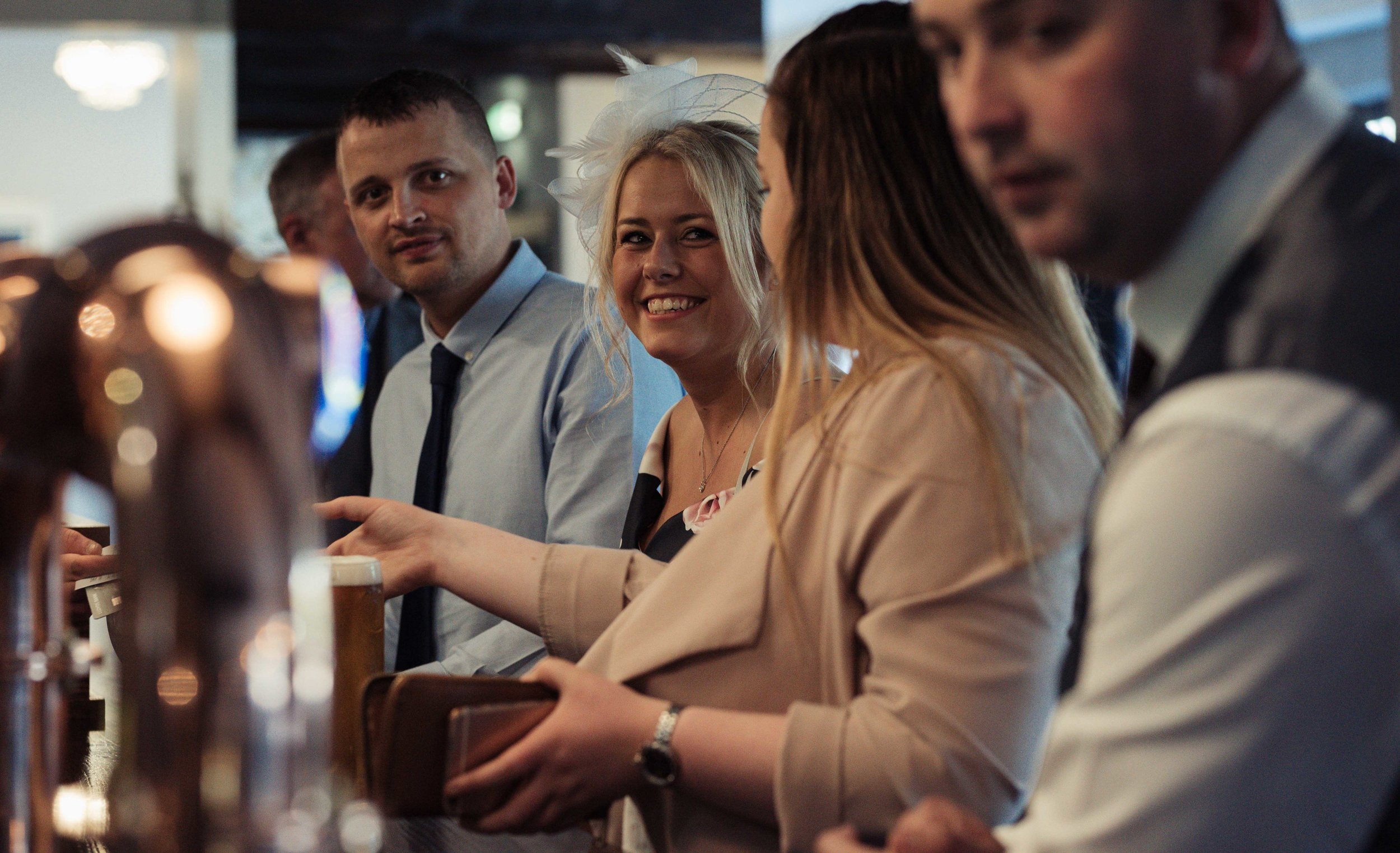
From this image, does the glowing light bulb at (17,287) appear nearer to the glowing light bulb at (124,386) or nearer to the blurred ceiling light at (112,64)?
the glowing light bulb at (124,386)

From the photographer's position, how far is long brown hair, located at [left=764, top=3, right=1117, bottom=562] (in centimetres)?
96

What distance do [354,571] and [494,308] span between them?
134cm

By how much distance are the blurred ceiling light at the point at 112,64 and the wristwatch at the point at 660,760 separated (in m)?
5.47

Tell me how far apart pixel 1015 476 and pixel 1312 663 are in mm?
418

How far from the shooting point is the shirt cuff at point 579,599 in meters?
1.18

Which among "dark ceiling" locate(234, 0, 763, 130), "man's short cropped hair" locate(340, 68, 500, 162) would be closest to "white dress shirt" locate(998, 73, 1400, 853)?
"man's short cropped hair" locate(340, 68, 500, 162)

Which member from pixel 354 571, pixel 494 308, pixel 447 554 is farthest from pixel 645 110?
pixel 354 571

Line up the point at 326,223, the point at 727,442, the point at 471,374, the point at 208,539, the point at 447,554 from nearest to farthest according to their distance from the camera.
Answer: the point at 208,539
the point at 447,554
the point at 727,442
the point at 471,374
the point at 326,223

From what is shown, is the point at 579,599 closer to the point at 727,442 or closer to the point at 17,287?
the point at 727,442

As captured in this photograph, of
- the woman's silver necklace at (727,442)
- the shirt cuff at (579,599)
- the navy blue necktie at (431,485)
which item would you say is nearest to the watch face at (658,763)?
the shirt cuff at (579,599)

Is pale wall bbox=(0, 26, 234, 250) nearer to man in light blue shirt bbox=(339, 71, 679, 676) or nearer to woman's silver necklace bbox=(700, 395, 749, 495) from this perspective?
man in light blue shirt bbox=(339, 71, 679, 676)

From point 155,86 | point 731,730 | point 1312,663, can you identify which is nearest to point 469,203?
point 731,730

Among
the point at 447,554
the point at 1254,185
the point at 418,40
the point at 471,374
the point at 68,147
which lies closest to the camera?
the point at 1254,185

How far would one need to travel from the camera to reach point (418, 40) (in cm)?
546
